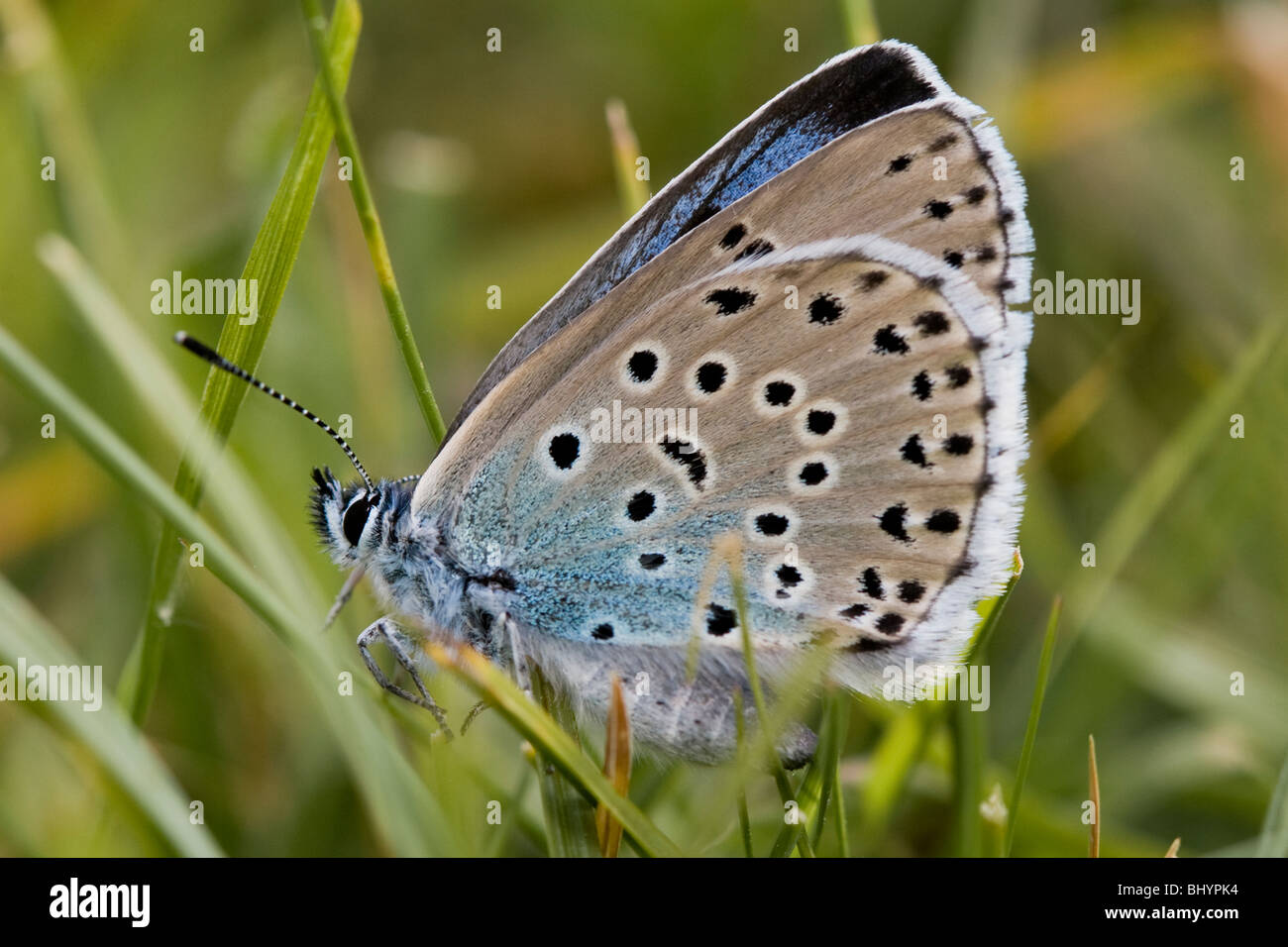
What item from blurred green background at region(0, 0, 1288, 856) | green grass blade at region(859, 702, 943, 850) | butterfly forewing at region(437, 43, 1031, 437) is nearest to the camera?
butterfly forewing at region(437, 43, 1031, 437)

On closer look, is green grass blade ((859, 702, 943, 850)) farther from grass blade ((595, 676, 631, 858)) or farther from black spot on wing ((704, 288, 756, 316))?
black spot on wing ((704, 288, 756, 316))

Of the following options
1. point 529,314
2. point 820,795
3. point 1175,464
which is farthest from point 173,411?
point 1175,464

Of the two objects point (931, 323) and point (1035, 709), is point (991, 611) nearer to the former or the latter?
point (1035, 709)

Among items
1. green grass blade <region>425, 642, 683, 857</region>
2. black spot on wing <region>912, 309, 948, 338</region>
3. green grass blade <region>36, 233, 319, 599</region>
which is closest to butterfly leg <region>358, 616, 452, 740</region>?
green grass blade <region>36, 233, 319, 599</region>
